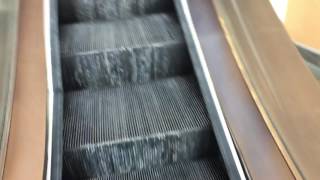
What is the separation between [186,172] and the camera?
58.7 inches

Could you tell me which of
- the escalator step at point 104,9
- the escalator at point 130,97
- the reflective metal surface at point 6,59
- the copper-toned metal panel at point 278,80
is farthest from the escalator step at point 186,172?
the escalator step at point 104,9

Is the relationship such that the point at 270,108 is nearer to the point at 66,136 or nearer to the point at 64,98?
the point at 66,136

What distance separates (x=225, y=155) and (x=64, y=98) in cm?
73

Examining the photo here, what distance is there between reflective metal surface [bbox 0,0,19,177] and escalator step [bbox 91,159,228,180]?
16.6 inches

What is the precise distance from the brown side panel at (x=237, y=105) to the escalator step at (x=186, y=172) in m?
0.19

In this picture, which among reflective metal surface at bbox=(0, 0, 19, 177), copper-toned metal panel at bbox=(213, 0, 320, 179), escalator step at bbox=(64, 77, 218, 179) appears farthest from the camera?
escalator step at bbox=(64, 77, 218, 179)

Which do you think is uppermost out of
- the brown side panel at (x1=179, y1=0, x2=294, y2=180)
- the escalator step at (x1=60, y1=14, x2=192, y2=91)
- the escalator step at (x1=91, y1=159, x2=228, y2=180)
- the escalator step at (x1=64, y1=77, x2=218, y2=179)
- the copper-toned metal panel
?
the copper-toned metal panel

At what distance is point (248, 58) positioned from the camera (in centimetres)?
153

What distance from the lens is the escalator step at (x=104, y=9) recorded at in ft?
6.66

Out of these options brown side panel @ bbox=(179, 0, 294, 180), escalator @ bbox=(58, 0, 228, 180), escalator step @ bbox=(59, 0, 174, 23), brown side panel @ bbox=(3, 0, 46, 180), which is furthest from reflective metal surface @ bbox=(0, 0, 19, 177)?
brown side panel @ bbox=(179, 0, 294, 180)

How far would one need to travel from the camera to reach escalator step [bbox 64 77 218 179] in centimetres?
146

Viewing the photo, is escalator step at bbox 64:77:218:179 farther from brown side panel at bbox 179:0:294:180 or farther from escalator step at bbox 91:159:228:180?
brown side panel at bbox 179:0:294:180

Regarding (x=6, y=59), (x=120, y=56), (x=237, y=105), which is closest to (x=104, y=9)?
(x=120, y=56)

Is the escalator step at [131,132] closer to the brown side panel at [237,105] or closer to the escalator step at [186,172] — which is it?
the escalator step at [186,172]
